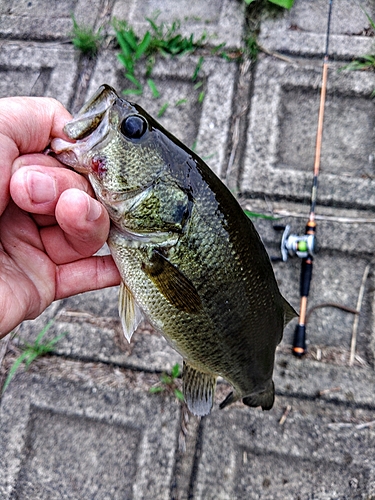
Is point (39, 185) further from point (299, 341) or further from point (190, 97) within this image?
point (190, 97)

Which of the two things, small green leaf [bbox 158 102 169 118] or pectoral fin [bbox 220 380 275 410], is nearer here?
pectoral fin [bbox 220 380 275 410]

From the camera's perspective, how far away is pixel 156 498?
7.64ft

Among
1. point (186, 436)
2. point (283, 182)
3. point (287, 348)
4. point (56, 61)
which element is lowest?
point (186, 436)

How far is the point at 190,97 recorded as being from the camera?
3.12 m

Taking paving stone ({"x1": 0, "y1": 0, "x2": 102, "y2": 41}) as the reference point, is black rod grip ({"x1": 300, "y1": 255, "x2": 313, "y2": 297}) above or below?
below

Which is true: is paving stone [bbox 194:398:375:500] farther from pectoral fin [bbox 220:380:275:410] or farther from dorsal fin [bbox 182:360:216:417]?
dorsal fin [bbox 182:360:216:417]

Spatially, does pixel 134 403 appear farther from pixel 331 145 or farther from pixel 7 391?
pixel 331 145

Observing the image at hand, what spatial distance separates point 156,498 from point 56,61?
290cm

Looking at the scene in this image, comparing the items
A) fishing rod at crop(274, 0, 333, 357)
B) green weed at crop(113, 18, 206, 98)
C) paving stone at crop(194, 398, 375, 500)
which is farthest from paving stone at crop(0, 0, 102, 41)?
paving stone at crop(194, 398, 375, 500)

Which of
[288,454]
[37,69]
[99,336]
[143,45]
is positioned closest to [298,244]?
[288,454]

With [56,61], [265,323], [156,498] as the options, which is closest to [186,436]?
[156,498]

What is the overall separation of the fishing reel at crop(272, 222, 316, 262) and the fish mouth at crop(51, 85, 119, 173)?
1388 millimetres

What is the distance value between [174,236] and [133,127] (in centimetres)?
43

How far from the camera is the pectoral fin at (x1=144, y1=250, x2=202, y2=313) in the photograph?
5.62ft
